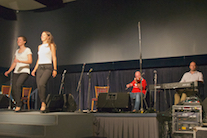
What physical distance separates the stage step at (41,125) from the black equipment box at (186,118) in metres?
1.69

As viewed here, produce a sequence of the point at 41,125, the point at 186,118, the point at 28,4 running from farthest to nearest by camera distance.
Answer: the point at 28,4 → the point at 186,118 → the point at 41,125

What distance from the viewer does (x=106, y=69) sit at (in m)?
7.33

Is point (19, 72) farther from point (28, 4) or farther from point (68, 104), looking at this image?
point (28, 4)

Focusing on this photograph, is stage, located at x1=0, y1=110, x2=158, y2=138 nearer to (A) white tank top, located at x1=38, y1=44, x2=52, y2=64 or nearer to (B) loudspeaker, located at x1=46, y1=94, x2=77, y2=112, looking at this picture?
(B) loudspeaker, located at x1=46, y1=94, x2=77, y2=112

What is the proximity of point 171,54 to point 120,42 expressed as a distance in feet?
4.55

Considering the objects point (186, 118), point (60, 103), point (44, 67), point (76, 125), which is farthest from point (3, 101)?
point (186, 118)

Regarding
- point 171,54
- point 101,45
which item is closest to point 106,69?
point 101,45

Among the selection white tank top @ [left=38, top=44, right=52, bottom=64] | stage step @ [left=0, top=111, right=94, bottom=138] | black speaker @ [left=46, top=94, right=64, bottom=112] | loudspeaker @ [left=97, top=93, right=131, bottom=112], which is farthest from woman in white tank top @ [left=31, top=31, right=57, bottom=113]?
loudspeaker @ [left=97, top=93, right=131, bottom=112]

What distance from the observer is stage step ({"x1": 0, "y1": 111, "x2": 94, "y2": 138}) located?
2.77 m

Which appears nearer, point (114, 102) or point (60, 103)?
point (60, 103)

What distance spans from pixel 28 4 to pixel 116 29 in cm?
312

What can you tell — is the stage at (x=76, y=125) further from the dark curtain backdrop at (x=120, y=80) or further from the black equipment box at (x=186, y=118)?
the dark curtain backdrop at (x=120, y=80)

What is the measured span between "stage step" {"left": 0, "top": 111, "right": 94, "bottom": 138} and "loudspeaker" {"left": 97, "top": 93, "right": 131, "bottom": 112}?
4.27 feet

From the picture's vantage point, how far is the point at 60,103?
Answer: 4125mm
